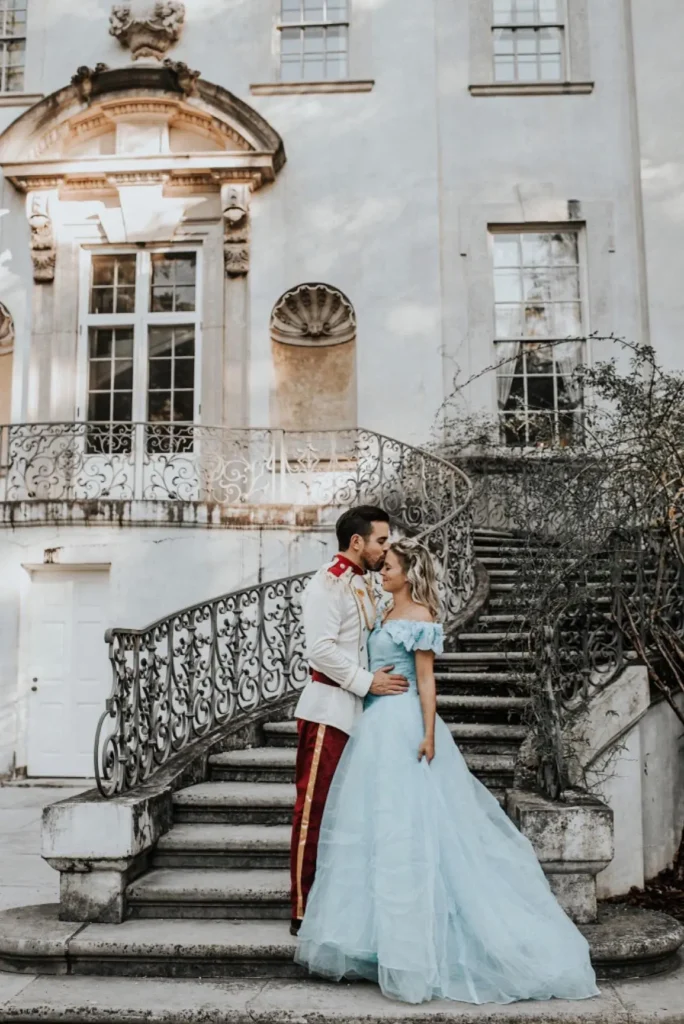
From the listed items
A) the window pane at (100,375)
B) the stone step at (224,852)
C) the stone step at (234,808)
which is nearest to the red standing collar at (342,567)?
the stone step at (224,852)

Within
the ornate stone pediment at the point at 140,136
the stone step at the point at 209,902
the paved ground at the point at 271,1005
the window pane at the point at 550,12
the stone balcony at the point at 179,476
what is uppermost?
the window pane at the point at 550,12

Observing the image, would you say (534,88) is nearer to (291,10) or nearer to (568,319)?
(568,319)

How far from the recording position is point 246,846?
5.48 m

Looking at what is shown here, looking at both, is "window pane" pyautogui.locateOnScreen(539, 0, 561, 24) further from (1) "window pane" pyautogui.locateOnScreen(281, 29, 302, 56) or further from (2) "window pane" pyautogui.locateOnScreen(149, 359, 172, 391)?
(2) "window pane" pyautogui.locateOnScreen(149, 359, 172, 391)

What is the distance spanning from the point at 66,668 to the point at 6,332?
5376mm

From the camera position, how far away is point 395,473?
37.7ft

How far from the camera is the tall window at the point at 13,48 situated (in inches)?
576

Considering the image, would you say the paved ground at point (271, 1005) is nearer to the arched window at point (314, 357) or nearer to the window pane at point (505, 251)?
the arched window at point (314, 357)

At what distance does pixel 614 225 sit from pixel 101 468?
7676 mm

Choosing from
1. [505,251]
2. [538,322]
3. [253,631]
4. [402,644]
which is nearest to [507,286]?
[505,251]

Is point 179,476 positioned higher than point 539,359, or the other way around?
point 539,359

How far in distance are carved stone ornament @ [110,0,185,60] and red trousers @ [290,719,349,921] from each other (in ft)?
40.2

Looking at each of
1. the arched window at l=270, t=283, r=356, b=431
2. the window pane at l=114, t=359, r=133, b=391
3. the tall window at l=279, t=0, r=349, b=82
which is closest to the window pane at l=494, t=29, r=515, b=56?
the tall window at l=279, t=0, r=349, b=82

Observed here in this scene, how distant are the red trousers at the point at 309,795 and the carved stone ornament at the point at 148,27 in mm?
12252
